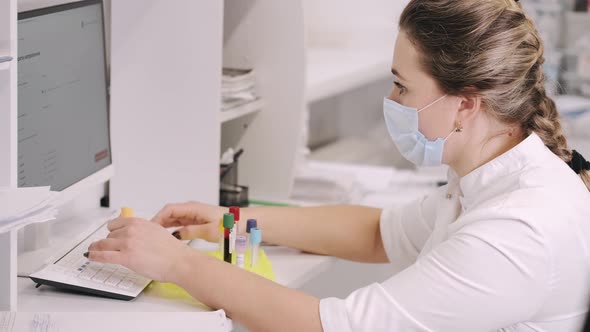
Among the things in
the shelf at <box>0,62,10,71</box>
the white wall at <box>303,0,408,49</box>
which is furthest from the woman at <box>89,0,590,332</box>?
the white wall at <box>303,0,408,49</box>

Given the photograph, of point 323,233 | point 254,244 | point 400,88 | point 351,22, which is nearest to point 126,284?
point 254,244

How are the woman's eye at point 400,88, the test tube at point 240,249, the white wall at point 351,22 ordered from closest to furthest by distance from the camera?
1. the woman's eye at point 400,88
2. the test tube at point 240,249
3. the white wall at point 351,22

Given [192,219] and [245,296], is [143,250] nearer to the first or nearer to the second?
[245,296]

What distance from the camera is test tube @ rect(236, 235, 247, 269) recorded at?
1.75 meters

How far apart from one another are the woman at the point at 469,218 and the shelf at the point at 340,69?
122 cm

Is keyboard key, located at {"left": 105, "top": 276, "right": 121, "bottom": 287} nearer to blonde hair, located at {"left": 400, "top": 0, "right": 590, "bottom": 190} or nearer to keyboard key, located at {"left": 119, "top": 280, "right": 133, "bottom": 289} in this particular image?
keyboard key, located at {"left": 119, "top": 280, "right": 133, "bottom": 289}

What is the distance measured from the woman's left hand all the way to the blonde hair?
0.53 metres

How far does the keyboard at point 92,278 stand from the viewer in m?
1.60

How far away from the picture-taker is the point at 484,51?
1.54 m

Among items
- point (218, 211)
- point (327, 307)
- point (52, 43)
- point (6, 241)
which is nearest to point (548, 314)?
point (327, 307)

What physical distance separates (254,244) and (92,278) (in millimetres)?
323

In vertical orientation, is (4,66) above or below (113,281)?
above

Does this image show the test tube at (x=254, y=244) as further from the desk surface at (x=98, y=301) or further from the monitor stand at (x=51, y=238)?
the monitor stand at (x=51, y=238)

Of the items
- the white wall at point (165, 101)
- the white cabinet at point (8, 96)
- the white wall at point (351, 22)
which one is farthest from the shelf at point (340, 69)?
the white cabinet at point (8, 96)
